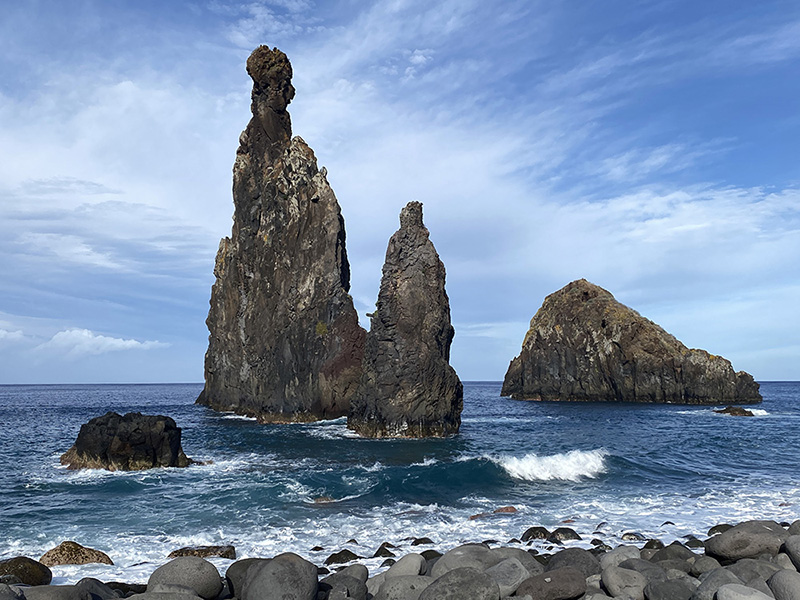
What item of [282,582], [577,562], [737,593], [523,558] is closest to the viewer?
[737,593]

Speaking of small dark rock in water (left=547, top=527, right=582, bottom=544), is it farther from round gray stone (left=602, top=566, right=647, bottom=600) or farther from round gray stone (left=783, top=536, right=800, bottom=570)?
round gray stone (left=602, top=566, right=647, bottom=600)

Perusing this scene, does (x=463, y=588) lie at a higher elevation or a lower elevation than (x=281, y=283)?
lower

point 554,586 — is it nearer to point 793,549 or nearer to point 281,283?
point 793,549

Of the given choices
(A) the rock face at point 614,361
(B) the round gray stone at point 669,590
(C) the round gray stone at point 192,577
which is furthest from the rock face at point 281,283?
(A) the rock face at point 614,361

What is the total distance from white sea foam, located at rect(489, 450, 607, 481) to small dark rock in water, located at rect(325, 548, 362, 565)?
14.4 m

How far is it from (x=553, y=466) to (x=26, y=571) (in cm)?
2292

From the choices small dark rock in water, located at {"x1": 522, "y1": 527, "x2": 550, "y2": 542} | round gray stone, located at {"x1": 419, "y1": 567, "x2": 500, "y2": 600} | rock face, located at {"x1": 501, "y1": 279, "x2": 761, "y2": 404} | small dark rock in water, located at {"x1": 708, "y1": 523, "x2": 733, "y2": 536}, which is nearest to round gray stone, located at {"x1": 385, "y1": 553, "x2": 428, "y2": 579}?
round gray stone, located at {"x1": 419, "y1": 567, "x2": 500, "y2": 600}

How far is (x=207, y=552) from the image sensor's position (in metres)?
15.0

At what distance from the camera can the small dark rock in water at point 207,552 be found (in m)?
14.9

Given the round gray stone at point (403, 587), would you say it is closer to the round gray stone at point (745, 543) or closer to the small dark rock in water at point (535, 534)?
the small dark rock in water at point (535, 534)

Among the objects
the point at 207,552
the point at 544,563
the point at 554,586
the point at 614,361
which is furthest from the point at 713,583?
the point at 614,361

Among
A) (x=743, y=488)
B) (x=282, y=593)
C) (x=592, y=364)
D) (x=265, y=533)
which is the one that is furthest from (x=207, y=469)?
(x=592, y=364)

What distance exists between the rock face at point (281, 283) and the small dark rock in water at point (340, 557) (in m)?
41.5

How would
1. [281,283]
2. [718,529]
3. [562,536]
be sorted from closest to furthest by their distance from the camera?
1. [562,536]
2. [718,529]
3. [281,283]
